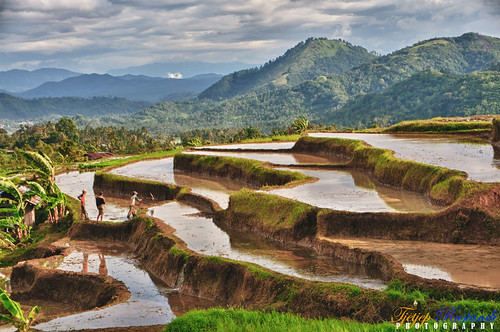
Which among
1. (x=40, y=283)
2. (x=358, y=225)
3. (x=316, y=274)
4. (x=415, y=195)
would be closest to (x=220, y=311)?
(x=316, y=274)

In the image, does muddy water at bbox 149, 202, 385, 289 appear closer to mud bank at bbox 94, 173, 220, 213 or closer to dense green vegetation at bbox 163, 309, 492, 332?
mud bank at bbox 94, 173, 220, 213

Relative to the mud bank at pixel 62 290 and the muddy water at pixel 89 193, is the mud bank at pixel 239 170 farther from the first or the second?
the mud bank at pixel 62 290

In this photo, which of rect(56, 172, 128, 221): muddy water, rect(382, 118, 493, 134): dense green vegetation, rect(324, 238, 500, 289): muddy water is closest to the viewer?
rect(324, 238, 500, 289): muddy water

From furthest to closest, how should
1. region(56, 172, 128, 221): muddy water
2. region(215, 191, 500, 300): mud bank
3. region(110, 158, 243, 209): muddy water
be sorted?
region(110, 158, 243, 209): muddy water → region(56, 172, 128, 221): muddy water → region(215, 191, 500, 300): mud bank

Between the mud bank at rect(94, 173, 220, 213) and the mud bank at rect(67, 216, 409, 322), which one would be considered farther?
the mud bank at rect(94, 173, 220, 213)

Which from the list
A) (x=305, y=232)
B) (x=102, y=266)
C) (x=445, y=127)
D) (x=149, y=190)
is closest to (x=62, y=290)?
(x=102, y=266)

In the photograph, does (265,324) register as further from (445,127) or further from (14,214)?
(445,127)

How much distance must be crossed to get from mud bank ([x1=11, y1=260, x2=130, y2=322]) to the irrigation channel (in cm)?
65

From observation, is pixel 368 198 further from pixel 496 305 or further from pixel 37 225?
pixel 37 225

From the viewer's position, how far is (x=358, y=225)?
15141 mm

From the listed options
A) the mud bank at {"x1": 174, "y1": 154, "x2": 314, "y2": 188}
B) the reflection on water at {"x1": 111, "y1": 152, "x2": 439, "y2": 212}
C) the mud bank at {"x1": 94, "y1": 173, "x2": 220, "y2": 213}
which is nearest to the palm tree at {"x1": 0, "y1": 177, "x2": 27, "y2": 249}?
the mud bank at {"x1": 94, "y1": 173, "x2": 220, "y2": 213}

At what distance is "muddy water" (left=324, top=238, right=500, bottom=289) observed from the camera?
11055 millimetres

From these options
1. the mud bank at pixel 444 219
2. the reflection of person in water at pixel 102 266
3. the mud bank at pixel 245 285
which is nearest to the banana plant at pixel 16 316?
the mud bank at pixel 245 285

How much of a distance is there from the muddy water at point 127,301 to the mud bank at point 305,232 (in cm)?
335
